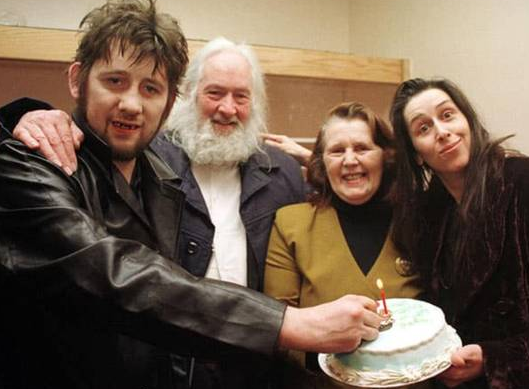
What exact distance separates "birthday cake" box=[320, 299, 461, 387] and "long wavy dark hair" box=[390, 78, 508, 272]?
408 millimetres

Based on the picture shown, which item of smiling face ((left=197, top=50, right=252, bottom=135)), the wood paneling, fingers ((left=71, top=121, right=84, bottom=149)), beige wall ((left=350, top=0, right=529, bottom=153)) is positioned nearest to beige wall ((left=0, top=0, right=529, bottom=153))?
beige wall ((left=350, top=0, right=529, bottom=153))

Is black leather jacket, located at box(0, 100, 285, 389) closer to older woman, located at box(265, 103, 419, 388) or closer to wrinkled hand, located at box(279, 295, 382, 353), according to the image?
wrinkled hand, located at box(279, 295, 382, 353)

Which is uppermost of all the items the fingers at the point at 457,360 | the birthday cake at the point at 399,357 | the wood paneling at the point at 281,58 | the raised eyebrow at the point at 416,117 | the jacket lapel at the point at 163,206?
the wood paneling at the point at 281,58

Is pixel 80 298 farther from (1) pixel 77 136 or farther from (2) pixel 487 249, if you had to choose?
(2) pixel 487 249

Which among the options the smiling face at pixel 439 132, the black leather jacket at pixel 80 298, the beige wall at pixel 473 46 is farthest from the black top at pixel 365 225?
the beige wall at pixel 473 46

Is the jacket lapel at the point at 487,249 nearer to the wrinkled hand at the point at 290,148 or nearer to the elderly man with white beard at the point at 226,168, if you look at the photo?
the elderly man with white beard at the point at 226,168

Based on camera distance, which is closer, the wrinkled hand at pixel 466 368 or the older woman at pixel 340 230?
the wrinkled hand at pixel 466 368

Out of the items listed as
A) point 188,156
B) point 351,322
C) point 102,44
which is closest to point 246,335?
point 351,322

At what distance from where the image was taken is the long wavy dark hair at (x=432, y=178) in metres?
1.50

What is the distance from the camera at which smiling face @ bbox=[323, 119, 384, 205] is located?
1.71m

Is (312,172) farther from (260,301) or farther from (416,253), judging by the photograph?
(260,301)

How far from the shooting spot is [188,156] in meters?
1.94

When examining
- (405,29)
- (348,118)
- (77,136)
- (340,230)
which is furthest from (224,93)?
(405,29)

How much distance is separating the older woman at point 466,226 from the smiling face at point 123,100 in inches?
33.0
